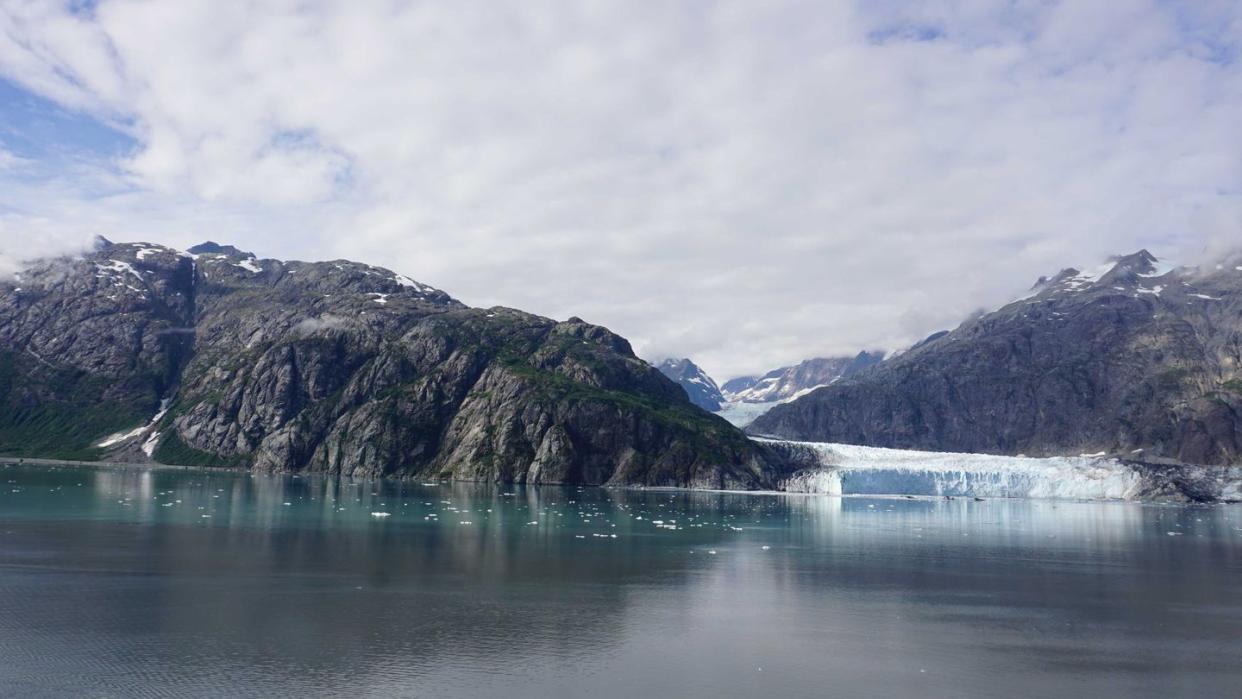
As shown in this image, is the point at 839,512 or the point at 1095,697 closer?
the point at 1095,697

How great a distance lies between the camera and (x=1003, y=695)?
39.8 m

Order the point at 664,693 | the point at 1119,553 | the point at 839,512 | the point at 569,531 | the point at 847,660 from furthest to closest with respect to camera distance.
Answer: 1. the point at 839,512
2. the point at 569,531
3. the point at 1119,553
4. the point at 847,660
5. the point at 664,693

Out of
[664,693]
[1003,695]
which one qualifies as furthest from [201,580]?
[1003,695]

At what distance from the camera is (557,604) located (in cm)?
5753

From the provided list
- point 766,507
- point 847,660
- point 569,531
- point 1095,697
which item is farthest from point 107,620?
point 766,507

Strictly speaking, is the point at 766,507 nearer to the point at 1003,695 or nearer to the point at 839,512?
the point at 839,512

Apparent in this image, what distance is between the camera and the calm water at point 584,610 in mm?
40438

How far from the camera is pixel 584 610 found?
55.8 m

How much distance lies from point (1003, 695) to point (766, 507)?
410 ft

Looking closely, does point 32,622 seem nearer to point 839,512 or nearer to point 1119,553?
point 1119,553

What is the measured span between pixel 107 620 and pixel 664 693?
1199 inches

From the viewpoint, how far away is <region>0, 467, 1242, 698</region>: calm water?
1592 inches

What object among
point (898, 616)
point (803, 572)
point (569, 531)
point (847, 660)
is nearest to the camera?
point (847, 660)

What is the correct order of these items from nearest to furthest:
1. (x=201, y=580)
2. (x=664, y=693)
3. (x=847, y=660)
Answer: (x=664, y=693) < (x=847, y=660) < (x=201, y=580)
